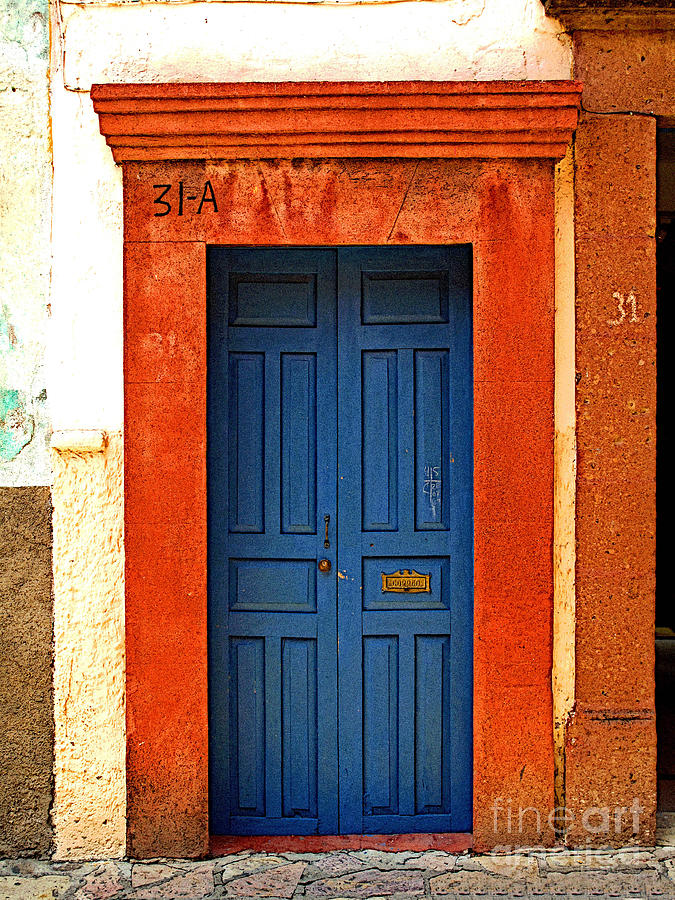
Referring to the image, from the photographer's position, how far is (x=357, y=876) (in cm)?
344

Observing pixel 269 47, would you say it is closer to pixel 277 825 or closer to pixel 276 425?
A: pixel 276 425

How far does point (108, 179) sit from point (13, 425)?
1151 mm

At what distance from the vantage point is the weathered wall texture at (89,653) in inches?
143

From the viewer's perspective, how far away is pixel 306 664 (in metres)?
3.74

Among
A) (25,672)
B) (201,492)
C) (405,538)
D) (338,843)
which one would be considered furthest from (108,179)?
(338,843)

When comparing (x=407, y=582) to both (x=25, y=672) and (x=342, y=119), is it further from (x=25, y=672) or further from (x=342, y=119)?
(x=342, y=119)

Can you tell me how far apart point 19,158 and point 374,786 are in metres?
3.18

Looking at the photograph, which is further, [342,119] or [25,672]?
[25,672]

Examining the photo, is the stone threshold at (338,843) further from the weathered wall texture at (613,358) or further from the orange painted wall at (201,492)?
the weathered wall texture at (613,358)

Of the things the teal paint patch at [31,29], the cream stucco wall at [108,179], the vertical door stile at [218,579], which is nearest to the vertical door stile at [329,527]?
the vertical door stile at [218,579]

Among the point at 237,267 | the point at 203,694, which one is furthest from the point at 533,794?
the point at 237,267

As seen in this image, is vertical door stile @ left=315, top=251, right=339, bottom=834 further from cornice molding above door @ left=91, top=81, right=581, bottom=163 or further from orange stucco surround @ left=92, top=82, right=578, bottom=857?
cornice molding above door @ left=91, top=81, right=581, bottom=163

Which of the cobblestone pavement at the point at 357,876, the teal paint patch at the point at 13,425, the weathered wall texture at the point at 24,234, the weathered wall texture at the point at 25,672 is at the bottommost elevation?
the cobblestone pavement at the point at 357,876

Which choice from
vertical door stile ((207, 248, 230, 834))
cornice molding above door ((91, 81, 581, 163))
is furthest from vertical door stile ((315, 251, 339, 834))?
cornice molding above door ((91, 81, 581, 163))
